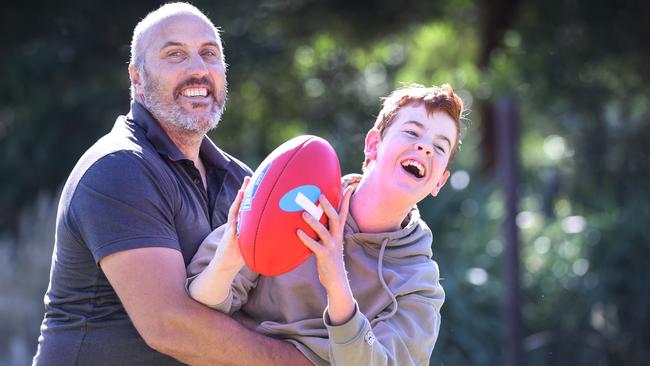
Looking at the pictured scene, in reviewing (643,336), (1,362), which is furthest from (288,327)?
(643,336)

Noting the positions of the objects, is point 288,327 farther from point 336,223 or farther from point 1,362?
point 1,362

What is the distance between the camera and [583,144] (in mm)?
9906

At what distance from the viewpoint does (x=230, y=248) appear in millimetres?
2803

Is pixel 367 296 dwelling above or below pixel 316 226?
below

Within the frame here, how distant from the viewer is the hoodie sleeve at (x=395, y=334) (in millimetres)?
2736

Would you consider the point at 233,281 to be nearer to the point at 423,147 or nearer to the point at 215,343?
the point at 215,343

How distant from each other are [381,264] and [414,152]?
0.34 meters

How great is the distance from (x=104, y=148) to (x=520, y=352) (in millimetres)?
4138

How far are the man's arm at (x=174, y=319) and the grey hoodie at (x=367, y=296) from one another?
6cm

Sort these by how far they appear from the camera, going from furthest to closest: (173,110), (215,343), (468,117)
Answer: (468,117) → (173,110) → (215,343)

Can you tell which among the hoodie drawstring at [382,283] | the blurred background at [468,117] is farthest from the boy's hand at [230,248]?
the blurred background at [468,117]

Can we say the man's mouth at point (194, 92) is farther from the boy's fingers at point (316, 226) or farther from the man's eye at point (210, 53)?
the boy's fingers at point (316, 226)

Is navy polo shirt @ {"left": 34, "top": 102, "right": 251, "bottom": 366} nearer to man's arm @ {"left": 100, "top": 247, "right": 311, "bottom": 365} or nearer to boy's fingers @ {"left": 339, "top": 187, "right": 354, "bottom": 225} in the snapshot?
man's arm @ {"left": 100, "top": 247, "right": 311, "bottom": 365}

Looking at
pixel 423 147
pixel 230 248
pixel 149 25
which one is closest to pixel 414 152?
pixel 423 147
